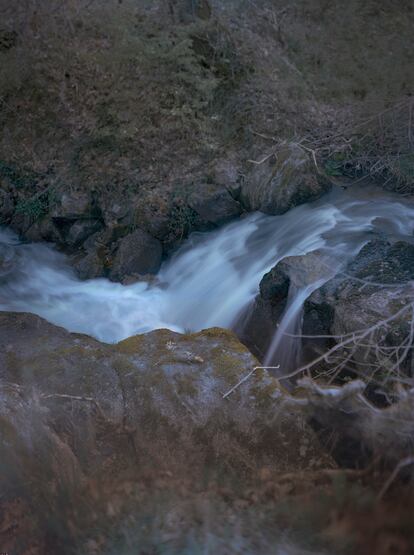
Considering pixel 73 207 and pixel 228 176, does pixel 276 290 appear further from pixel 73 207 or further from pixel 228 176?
pixel 73 207

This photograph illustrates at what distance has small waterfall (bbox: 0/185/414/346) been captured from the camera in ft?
21.3

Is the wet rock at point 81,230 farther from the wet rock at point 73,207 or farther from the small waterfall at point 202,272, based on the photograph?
the small waterfall at point 202,272

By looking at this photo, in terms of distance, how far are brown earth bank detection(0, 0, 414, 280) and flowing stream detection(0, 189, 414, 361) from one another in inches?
10.2

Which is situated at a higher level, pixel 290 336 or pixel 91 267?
pixel 91 267

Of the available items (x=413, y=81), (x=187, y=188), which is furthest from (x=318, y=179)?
→ (x=413, y=81)

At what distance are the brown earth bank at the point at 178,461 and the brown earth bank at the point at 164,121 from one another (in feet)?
10.9

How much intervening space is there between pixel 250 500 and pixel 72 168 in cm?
619

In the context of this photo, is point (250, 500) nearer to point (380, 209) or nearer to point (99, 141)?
point (380, 209)

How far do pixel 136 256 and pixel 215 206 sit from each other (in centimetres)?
131

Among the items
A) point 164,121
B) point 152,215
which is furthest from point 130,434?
point 164,121

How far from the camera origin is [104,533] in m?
3.29

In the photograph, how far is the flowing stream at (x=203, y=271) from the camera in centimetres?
647

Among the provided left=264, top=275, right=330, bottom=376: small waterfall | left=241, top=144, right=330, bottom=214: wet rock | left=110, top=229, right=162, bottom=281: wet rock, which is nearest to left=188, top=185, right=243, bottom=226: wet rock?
left=241, top=144, right=330, bottom=214: wet rock

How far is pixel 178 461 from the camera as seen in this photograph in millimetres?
3711
